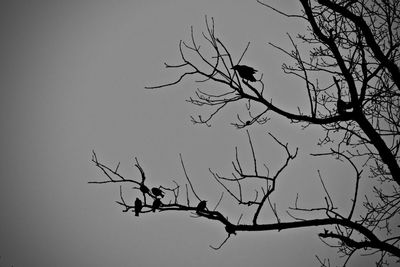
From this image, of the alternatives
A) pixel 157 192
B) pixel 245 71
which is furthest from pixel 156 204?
pixel 245 71

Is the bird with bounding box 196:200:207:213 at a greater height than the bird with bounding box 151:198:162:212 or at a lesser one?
greater

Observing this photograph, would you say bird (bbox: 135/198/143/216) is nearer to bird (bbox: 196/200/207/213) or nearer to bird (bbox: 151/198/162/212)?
bird (bbox: 151/198/162/212)

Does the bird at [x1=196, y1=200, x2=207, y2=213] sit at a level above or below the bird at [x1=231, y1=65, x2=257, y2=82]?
below

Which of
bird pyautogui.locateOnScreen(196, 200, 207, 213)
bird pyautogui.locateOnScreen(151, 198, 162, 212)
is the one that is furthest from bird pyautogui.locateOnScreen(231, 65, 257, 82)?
bird pyautogui.locateOnScreen(151, 198, 162, 212)

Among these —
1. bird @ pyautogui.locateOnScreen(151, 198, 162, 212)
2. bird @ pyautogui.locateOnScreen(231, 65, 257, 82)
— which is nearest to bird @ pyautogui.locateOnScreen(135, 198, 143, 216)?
bird @ pyautogui.locateOnScreen(151, 198, 162, 212)

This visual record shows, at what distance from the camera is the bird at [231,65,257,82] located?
2.77 metres

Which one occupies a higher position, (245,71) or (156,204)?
(245,71)

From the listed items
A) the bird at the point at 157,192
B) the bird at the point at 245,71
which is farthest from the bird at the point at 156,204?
the bird at the point at 245,71

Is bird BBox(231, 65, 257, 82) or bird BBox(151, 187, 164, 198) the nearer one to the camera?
bird BBox(151, 187, 164, 198)

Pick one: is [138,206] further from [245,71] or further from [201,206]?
[245,71]

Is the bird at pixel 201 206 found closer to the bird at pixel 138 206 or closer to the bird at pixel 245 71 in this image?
the bird at pixel 138 206

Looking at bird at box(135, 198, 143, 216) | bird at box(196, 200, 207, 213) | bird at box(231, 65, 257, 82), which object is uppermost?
bird at box(231, 65, 257, 82)

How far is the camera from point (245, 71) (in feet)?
9.17

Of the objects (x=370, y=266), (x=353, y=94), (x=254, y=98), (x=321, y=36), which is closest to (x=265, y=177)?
(x=254, y=98)
